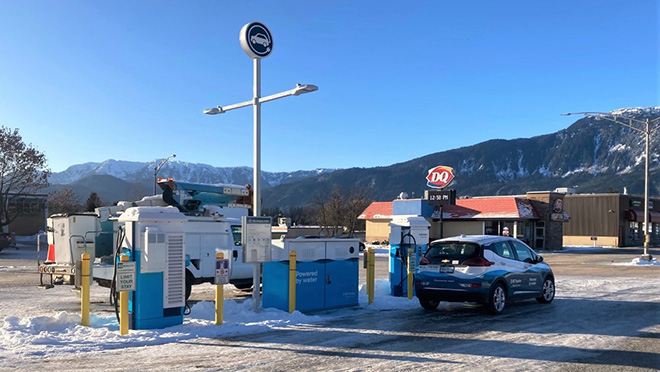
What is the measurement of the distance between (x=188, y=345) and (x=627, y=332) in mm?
7297

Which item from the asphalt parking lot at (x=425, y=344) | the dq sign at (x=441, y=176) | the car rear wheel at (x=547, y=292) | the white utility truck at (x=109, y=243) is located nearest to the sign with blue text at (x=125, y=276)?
the asphalt parking lot at (x=425, y=344)

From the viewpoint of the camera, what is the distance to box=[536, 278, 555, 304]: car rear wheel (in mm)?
13852

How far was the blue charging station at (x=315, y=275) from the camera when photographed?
11.9m

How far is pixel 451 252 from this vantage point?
12.5 meters

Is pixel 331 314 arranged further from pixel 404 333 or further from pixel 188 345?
pixel 188 345

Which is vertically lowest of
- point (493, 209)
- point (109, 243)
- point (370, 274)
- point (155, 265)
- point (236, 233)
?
point (370, 274)

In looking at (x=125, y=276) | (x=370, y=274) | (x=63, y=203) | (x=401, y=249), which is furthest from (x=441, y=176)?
(x=63, y=203)

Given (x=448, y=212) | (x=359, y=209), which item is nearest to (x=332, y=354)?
(x=448, y=212)

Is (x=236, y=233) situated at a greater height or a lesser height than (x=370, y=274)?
greater

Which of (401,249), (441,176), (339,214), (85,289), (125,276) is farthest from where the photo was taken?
(339,214)

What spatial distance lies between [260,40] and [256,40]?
118 mm

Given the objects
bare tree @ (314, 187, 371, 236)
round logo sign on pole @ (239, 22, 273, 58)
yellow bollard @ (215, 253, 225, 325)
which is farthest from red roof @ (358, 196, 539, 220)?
yellow bollard @ (215, 253, 225, 325)

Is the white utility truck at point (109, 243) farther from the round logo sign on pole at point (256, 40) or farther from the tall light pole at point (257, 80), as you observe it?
the round logo sign on pole at point (256, 40)

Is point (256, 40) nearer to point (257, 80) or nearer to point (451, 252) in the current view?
point (257, 80)
